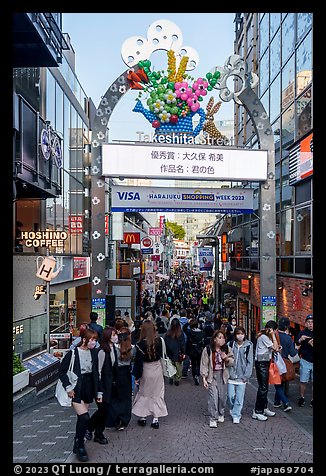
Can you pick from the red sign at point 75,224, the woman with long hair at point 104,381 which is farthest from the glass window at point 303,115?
the red sign at point 75,224

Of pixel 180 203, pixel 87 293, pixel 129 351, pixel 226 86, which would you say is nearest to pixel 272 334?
pixel 129 351

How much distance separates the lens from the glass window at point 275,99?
701 inches

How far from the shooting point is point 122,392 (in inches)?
268

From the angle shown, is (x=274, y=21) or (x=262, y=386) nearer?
(x=262, y=386)

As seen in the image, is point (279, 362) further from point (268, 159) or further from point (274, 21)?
point (274, 21)

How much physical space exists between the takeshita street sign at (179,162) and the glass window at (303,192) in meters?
1.89

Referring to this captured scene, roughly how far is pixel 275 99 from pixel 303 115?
4214 millimetres

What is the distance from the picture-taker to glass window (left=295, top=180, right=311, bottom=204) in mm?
13953

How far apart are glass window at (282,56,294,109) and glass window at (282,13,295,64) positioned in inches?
14.8

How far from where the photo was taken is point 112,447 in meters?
6.11

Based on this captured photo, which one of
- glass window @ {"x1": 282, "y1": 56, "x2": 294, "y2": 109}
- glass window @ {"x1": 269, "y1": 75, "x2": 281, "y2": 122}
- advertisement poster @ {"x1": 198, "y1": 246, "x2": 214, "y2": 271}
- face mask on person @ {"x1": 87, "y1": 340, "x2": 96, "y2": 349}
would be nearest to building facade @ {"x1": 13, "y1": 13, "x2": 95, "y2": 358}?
face mask on person @ {"x1": 87, "y1": 340, "x2": 96, "y2": 349}

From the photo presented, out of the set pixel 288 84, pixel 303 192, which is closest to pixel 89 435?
pixel 303 192

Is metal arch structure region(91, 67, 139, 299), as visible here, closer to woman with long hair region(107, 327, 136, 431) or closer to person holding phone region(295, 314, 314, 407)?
woman with long hair region(107, 327, 136, 431)

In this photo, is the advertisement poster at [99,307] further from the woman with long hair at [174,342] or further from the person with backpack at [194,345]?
the woman with long hair at [174,342]
